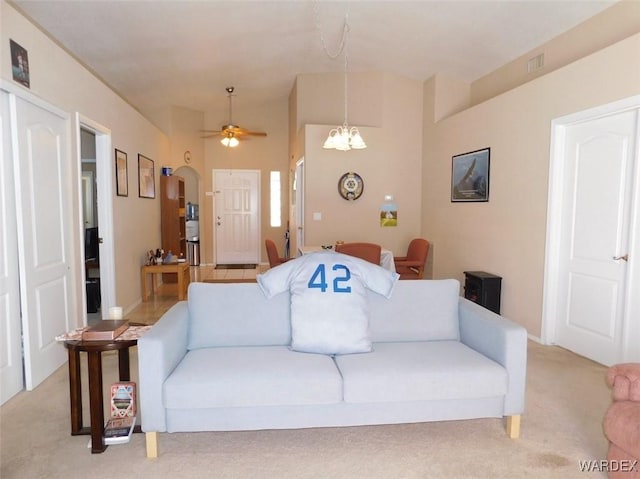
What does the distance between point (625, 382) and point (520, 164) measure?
283 cm

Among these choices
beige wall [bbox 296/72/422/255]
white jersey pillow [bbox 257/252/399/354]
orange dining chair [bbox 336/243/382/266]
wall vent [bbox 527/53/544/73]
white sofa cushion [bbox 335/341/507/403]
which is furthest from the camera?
beige wall [bbox 296/72/422/255]

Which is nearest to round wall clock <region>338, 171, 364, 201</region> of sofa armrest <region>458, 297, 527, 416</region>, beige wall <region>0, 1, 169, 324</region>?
beige wall <region>0, 1, 169, 324</region>

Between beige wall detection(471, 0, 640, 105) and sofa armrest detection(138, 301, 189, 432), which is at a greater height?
beige wall detection(471, 0, 640, 105)

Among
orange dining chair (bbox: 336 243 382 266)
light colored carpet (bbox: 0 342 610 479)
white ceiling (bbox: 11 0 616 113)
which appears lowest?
light colored carpet (bbox: 0 342 610 479)

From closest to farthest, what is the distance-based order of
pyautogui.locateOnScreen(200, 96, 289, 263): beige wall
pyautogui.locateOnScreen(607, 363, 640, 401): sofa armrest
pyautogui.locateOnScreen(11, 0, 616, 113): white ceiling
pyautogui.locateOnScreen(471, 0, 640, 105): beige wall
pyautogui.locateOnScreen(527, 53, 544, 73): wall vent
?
1. pyautogui.locateOnScreen(607, 363, 640, 401): sofa armrest
2. pyautogui.locateOnScreen(471, 0, 640, 105): beige wall
3. pyautogui.locateOnScreen(11, 0, 616, 113): white ceiling
4. pyautogui.locateOnScreen(527, 53, 544, 73): wall vent
5. pyautogui.locateOnScreen(200, 96, 289, 263): beige wall

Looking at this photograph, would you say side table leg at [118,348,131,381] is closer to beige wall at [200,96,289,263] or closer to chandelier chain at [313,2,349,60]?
chandelier chain at [313,2,349,60]

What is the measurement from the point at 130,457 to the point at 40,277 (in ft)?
5.45

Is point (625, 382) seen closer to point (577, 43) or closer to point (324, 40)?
point (577, 43)

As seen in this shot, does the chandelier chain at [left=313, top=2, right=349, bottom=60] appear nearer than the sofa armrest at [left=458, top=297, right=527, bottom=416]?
No

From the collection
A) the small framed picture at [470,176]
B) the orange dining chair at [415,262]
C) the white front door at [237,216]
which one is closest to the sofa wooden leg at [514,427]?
the small framed picture at [470,176]

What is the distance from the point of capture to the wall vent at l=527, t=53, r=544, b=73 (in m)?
4.49

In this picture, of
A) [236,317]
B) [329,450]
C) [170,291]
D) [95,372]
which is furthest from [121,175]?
[329,450]

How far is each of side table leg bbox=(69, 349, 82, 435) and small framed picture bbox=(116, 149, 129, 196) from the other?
9.75 feet

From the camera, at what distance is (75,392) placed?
2.26m
